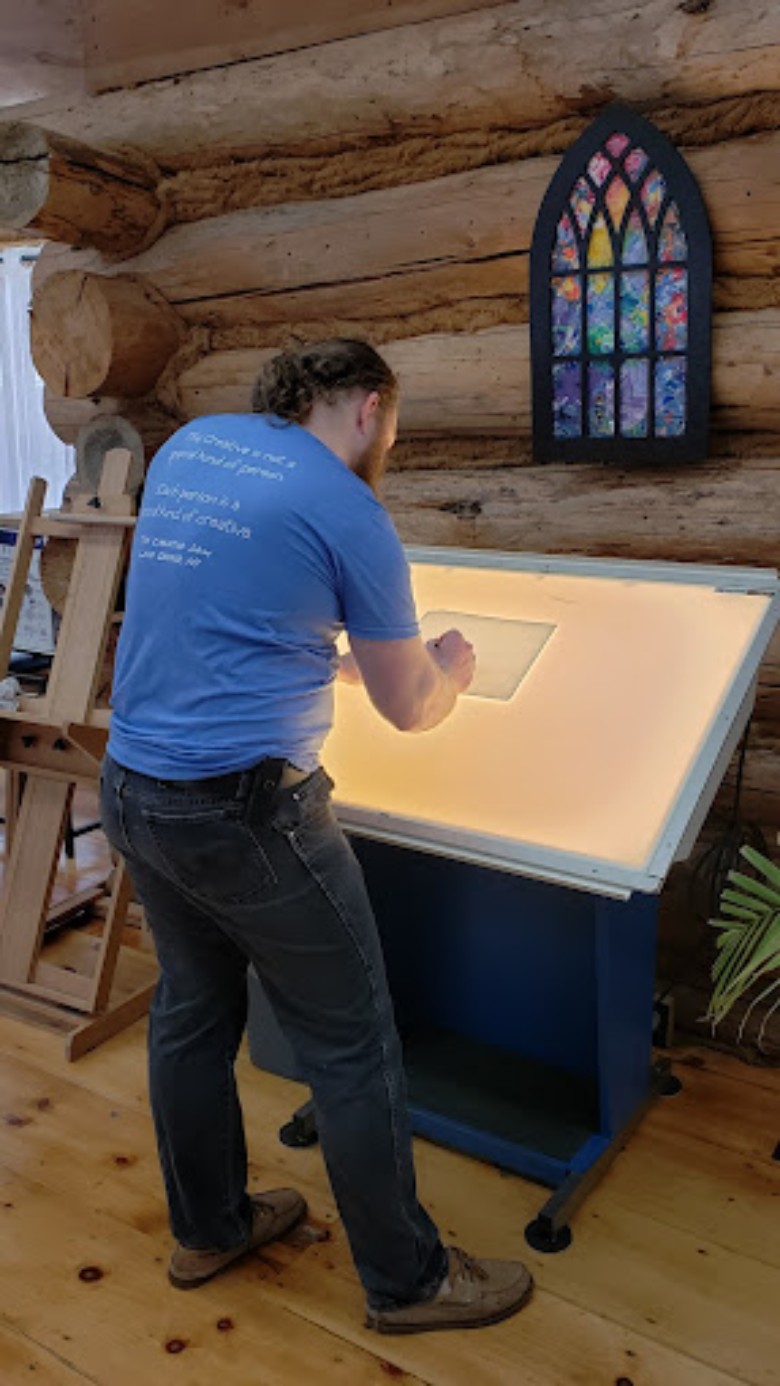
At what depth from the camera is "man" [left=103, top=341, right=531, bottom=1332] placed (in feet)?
6.07

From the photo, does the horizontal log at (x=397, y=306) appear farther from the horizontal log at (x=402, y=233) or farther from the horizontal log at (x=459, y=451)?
the horizontal log at (x=459, y=451)

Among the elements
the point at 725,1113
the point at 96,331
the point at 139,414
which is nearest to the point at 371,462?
the point at 725,1113

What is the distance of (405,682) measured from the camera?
6.51ft

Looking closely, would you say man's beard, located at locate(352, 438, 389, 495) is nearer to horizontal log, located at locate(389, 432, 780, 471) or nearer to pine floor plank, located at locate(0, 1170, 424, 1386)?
horizontal log, located at locate(389, 432, 780, 471)

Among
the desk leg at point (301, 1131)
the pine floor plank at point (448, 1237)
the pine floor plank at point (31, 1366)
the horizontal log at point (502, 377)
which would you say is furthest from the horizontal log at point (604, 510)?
the pine floor plank at point (31, 1366)

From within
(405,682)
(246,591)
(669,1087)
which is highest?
(246,591)

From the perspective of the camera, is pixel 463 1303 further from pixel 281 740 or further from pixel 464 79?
pixel 464 79

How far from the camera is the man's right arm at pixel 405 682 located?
1944mm

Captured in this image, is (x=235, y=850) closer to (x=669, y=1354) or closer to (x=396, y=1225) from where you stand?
(x=396, y=1225)

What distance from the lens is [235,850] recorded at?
1.91 meters

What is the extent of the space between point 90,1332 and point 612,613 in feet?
5.71

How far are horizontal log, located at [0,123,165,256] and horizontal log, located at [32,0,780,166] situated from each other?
0.57 feet

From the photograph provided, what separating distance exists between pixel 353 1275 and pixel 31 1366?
2.03ft

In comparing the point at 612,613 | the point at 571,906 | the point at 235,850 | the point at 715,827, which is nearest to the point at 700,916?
the point at 715,827
